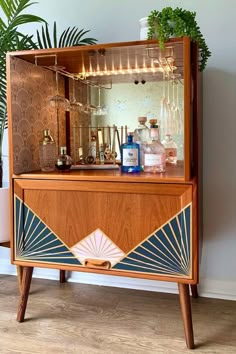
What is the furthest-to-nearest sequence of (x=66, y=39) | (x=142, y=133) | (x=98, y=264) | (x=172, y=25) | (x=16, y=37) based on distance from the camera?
(x=66, y=39) → (x=142, y=133) → (x=16, y=37) → (x=98, y=264) → (x=172, y=25)

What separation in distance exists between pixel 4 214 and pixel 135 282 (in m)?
0.85

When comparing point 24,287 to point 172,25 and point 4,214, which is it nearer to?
point 4,214

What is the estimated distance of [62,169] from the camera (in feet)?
6.03

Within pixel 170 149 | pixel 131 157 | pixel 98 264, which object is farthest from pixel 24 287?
pixel 170 149

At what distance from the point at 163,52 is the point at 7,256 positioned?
1.62 m

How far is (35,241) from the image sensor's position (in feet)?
5.54

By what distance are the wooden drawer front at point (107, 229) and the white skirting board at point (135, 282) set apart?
23.9 inches

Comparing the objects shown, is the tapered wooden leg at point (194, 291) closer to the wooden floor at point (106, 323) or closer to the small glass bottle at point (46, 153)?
the wooden floor at point (106, 323)

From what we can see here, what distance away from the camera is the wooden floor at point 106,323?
1565 millimetres

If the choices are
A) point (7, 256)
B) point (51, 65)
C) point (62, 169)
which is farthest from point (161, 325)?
point (51, 65)

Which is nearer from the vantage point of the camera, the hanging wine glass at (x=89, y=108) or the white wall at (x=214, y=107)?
the white wall at (x=214, y=107)

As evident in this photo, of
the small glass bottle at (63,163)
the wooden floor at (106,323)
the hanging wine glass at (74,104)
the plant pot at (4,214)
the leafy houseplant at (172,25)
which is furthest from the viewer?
the hanging wine glass at (74,104)

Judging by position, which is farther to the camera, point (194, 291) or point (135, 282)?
point (135, 282)

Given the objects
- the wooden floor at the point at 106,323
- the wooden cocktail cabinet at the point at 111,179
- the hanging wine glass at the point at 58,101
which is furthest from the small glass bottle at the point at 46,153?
the wooden floor at the point at 106,323
